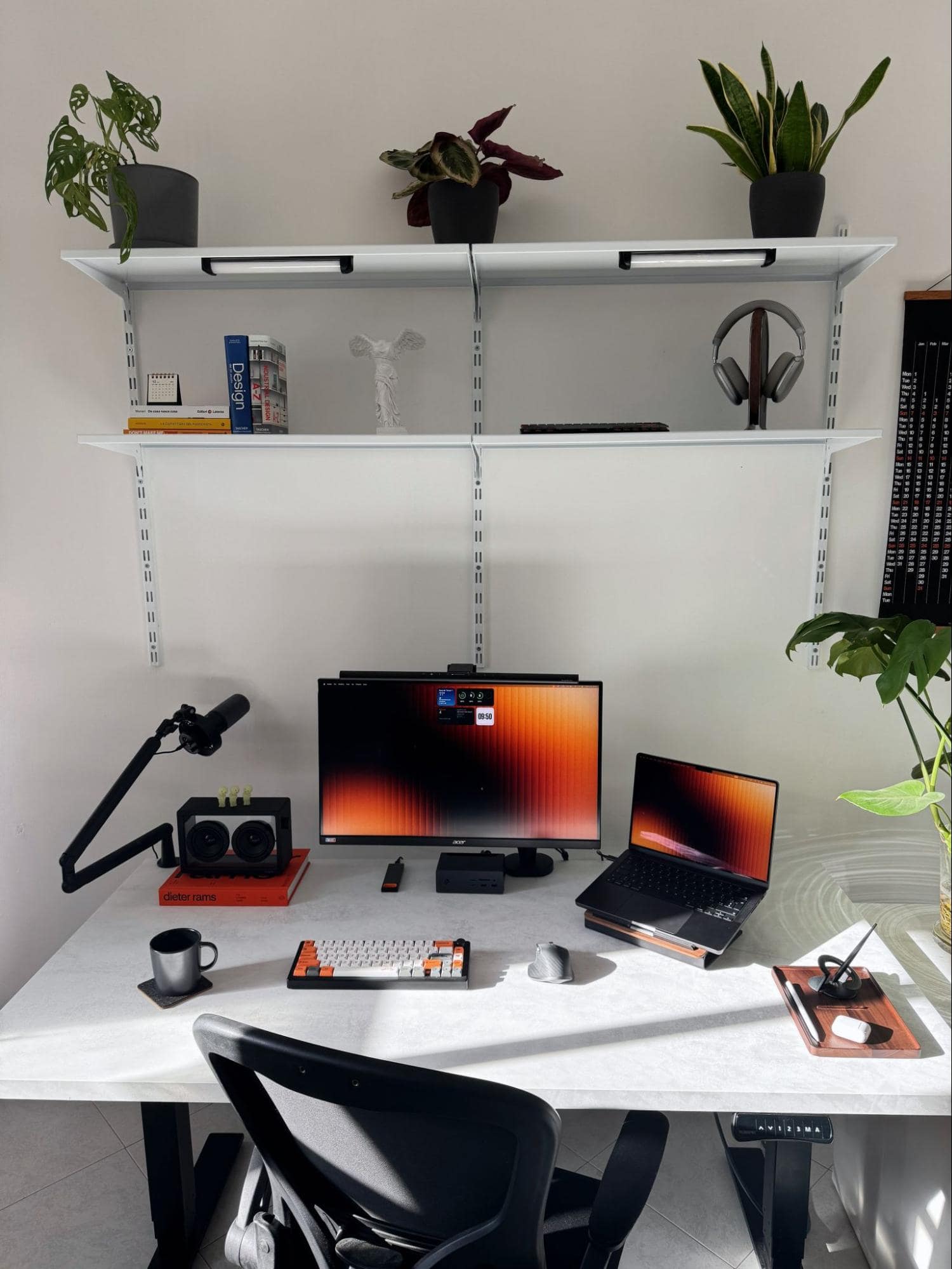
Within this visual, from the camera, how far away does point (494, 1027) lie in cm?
139

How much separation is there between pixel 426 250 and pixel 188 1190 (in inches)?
75.2

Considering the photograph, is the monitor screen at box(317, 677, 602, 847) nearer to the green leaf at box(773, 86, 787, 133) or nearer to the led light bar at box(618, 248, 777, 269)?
the led light bar at box(618, 248, 777, 269)

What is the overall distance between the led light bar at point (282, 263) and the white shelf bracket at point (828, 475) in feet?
3.49

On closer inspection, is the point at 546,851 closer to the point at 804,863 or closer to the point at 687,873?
the point at 687,873

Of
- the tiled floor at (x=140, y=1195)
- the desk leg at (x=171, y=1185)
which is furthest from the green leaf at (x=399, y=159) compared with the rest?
the tiled floor at (x=140, y=1195)

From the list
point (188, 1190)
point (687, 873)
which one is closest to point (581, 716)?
point (687, 873)

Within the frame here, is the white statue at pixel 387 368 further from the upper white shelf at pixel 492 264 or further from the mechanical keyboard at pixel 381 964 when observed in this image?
the mechanical keyboard at pixel 381 964

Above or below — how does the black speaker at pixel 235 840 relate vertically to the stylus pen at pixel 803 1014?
above

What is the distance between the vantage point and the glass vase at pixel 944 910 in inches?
59.4

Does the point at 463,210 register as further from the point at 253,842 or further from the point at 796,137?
the point at 253,842

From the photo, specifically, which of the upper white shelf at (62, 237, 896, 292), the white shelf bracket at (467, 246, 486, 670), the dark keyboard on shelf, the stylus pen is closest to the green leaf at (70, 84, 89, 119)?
the upper white shelf at (62, 237, 896, 292)

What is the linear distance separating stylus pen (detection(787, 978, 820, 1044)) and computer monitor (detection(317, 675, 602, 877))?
0.49 m

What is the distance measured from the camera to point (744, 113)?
5.49 ft

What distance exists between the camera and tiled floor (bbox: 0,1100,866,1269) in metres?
1.75
